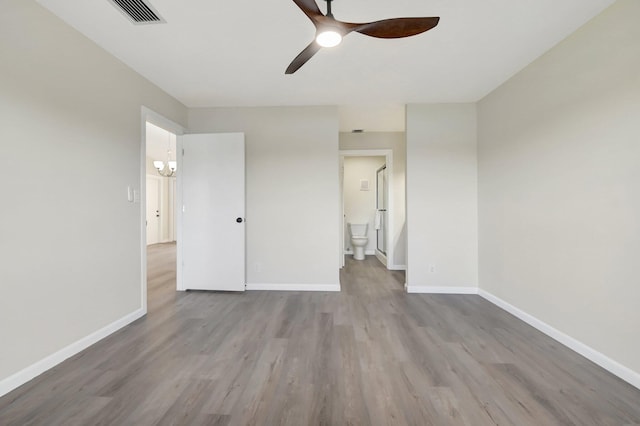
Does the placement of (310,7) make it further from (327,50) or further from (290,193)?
(290,193)

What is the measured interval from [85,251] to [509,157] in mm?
3934

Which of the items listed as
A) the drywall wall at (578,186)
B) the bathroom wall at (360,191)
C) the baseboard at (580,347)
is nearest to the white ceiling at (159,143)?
the bathroom wall at (360,191)

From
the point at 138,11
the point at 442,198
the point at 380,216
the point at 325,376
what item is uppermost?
the point at 138,11

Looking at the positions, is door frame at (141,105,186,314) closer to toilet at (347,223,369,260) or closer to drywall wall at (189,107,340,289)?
drywall wall at (189,107,340,289)

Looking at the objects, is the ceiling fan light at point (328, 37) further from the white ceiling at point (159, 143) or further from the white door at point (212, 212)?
the white ceiling at point (159, 143)

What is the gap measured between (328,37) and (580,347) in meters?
2.78

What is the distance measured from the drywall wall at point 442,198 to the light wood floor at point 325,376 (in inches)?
29.2

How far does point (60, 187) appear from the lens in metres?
1.86

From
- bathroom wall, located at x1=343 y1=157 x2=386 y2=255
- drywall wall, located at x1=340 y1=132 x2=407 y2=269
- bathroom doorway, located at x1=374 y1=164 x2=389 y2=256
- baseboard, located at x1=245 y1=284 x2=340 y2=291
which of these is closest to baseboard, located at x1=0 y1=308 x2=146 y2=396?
baseboard, located at x1=245 y1=284 x2=340 y2=291

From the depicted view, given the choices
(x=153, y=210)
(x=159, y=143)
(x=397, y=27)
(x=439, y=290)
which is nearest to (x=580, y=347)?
(x=439, y=290)

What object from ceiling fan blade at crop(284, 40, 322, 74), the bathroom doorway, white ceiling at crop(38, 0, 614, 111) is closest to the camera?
ceiling fan blade at crop(284, 40, 322, 74)

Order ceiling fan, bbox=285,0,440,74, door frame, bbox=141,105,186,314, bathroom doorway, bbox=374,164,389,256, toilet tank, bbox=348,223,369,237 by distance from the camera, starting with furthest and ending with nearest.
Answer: toilet tank, bbox=348,223,369,237 < bathroom doorway, bbox=374,164,389,256 < door frame, bbox=141,105,186,314 < ceiling fan, bbox=285,0,440,74

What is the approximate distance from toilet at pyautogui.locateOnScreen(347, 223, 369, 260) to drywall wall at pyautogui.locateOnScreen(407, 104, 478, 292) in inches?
84.0

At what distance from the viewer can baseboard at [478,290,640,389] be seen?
1.65 m
